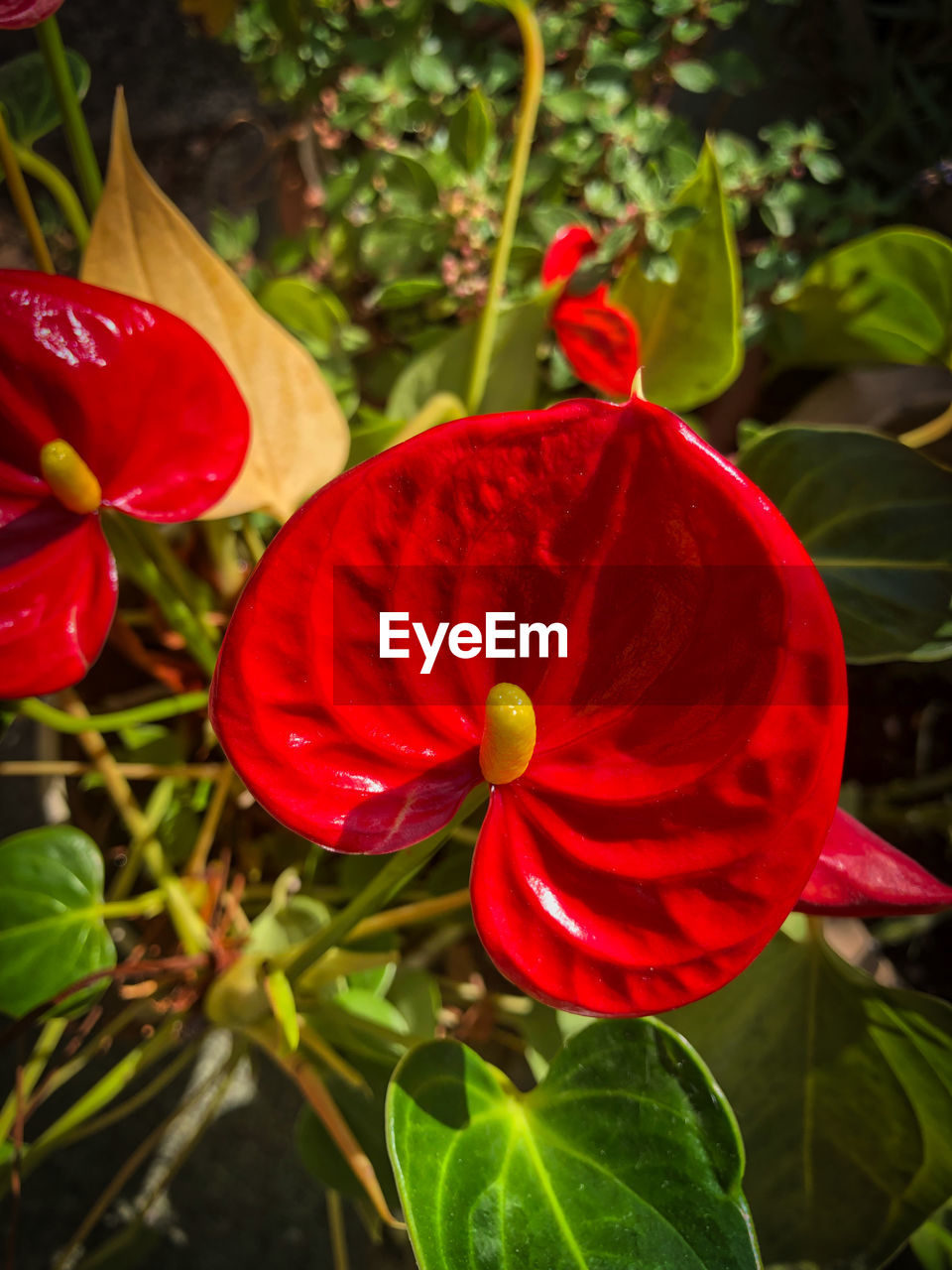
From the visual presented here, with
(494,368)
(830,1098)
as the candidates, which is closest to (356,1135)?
(830,1098)

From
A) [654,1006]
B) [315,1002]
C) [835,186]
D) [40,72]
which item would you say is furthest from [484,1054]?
[835,186]

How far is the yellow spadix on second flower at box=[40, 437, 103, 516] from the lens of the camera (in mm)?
337

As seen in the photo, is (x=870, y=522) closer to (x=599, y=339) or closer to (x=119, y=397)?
(x=599, y=339)

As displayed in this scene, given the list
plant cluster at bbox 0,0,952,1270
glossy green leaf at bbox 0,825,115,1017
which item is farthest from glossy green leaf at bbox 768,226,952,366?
glossy green leaf at bbox 0,825,115,1017

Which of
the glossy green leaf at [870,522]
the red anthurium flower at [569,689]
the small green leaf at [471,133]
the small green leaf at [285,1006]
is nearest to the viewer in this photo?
the red anthurium flower at [569,689]

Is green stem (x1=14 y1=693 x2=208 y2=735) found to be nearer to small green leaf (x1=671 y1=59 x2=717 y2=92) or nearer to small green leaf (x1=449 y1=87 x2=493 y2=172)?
small green leaf (x1=449 y1=87 x2=493 y2=172)

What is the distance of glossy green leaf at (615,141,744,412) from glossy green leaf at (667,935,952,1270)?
0.34m

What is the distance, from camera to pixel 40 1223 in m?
0.84

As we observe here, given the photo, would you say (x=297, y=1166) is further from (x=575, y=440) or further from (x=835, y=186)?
(x=835, y=186)

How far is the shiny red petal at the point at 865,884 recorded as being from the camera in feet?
1.03

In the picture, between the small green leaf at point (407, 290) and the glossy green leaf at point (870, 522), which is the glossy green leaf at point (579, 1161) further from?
the small green leaf at point (407, 290)

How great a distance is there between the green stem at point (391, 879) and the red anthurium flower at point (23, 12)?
33 cm

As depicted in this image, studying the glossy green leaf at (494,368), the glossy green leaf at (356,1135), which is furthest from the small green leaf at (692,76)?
the glossy green leaf at (356,1135)

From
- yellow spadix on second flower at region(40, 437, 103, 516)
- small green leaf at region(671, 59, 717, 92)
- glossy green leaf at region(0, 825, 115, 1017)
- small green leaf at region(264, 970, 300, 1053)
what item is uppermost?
small green leaf at region(671, 59, 717, 92)
